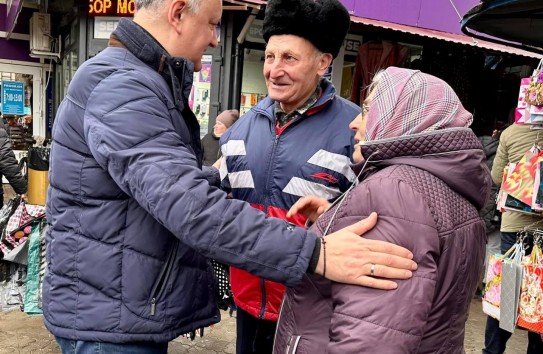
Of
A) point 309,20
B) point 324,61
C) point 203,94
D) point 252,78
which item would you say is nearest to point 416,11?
point 252,78

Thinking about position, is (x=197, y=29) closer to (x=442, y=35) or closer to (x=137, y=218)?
(x=137, y=218)

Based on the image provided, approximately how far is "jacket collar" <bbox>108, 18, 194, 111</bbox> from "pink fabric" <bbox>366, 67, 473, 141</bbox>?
0.67 meters

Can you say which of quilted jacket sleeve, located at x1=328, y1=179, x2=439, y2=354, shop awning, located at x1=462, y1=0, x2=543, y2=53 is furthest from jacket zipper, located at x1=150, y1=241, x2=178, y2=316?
shop awning, located at x1=462, y1=0, x2=543, y2=53

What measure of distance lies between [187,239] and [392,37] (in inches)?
278

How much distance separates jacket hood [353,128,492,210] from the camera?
1.35 m

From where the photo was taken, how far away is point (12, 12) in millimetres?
8789

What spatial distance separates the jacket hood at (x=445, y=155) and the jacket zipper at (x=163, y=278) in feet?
2.39

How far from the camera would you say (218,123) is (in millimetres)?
5758

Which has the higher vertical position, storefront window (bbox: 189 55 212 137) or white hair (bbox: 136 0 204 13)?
white hair (bbox: 136 0 204 13)

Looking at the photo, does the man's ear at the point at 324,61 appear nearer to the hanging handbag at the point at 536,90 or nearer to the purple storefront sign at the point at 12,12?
the hanging handbag at the point at 536,90

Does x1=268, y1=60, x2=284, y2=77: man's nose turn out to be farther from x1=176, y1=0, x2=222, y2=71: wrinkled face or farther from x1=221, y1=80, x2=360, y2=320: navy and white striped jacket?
x1=176, y1=0, x2=222, y2=71: wrinkled face

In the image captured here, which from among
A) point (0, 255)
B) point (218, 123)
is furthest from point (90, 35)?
point (0, 255)

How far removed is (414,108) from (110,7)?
655cm

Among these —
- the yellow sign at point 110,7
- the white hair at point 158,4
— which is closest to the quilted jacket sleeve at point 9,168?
the yellow sign at point 110,7
